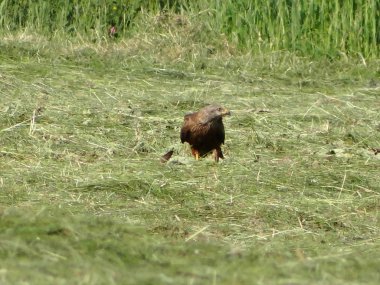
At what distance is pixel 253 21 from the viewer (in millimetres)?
13266

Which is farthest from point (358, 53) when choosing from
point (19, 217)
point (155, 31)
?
point (19, 217)

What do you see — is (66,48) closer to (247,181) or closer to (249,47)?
(249,47)

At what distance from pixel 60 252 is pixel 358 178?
394cm

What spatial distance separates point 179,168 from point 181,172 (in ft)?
0.43

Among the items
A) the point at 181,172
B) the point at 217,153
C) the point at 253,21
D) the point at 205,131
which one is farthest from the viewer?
the point at 253,21

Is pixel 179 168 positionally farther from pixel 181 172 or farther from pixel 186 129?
pixel 186 129

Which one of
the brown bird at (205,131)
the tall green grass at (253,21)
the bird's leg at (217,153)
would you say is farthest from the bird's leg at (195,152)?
the tall green grass at (253,21)

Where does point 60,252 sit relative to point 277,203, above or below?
above

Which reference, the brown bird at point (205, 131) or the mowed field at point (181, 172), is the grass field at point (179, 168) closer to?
the mowed field at point (181, 172)

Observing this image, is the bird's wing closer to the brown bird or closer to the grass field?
the brown bird

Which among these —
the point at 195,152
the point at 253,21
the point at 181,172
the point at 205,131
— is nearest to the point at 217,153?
the point at 205,131

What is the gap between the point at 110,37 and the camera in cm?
1358

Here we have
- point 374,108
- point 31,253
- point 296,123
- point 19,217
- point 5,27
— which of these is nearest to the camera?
point 31,253

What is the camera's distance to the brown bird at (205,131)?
8.62m
